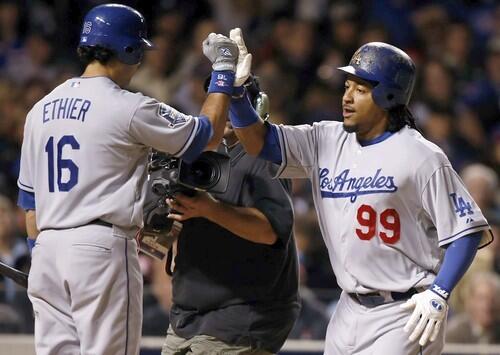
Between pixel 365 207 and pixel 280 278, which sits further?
pixel 280 278

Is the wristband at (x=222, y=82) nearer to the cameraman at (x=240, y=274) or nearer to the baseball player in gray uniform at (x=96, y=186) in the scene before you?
the baseball player in gray uniform at (x=96, y=186)

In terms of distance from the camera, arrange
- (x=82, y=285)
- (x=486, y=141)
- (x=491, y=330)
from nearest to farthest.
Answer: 1. (x=82, y=285)
2. (x=491, y=330)
3. (x=486, y=141)

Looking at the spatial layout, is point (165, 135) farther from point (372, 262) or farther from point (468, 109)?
point (468, 109)

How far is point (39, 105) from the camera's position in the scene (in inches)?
182

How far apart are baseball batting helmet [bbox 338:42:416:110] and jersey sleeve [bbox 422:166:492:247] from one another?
353 mm

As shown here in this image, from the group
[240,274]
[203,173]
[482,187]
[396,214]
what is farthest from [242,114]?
[482,187]

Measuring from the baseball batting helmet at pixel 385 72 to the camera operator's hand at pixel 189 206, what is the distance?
28.5 inches

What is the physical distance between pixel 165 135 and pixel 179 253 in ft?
2.22

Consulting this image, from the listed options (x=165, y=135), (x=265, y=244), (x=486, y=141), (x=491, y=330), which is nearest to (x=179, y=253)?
(x=265, y=244)

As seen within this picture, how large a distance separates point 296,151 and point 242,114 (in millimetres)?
253

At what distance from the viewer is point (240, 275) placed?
15.9ft

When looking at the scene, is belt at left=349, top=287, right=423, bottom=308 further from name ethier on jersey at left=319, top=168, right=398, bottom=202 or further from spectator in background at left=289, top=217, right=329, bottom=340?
spectator in background at left=289, top=217, right=329, bottom=340

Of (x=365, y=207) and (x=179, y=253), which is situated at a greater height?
(x=365, y=207)

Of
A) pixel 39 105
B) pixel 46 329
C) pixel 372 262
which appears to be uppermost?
pixel 39 105
